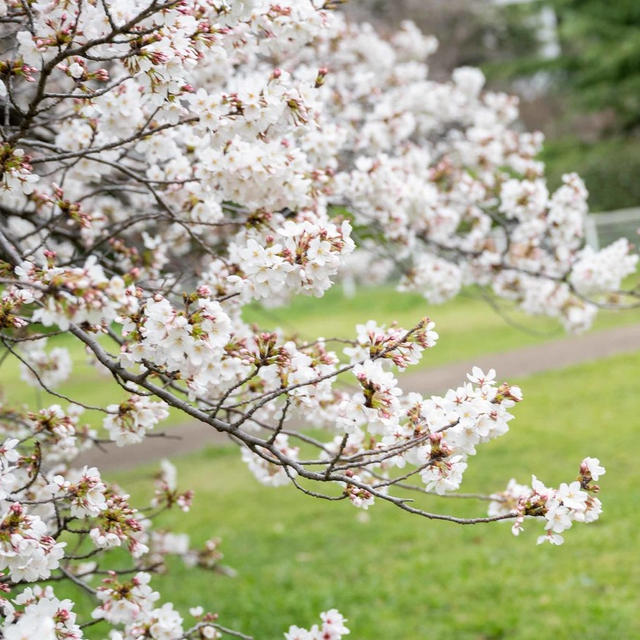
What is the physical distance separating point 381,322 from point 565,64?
1297 centimetres

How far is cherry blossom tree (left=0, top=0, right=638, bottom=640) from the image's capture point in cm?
197

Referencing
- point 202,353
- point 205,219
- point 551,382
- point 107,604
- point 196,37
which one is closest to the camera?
point 202,353

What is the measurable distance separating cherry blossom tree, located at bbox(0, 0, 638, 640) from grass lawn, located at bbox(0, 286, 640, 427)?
4.72 m

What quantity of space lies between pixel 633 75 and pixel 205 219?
2065 centimetres

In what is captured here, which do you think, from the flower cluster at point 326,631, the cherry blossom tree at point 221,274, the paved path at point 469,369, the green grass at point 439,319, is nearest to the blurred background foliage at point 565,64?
the green grass at point 439,319

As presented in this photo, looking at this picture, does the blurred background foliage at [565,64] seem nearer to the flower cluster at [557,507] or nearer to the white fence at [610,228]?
the white fence at [610,228]

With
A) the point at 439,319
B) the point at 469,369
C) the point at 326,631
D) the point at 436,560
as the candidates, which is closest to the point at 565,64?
the point at 439,319

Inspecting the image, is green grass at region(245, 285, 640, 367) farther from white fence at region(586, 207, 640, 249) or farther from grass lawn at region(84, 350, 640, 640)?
grass lawn at region(84, 350, 640, 640)

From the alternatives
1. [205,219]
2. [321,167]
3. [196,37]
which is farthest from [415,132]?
[196,37]

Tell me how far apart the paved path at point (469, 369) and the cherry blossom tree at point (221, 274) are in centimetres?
416

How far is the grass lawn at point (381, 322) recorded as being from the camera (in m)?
11.8

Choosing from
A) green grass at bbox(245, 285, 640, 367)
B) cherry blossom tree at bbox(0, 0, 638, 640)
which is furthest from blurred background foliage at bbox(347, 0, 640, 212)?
cherry blossom tree at bbox(0, 0, 638, 640)

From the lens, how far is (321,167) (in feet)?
11.5

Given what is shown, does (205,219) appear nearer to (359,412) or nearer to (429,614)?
(359,412)
